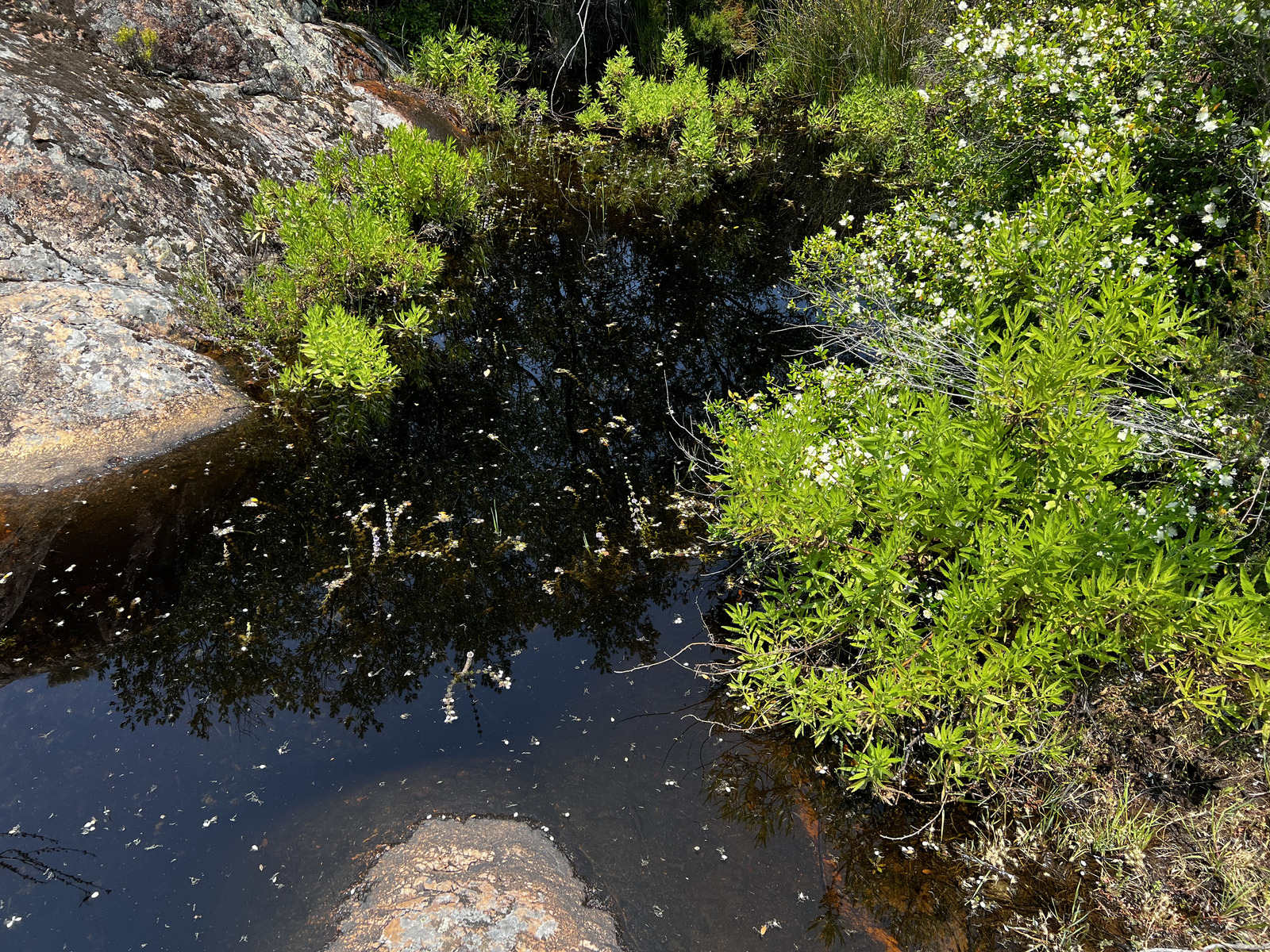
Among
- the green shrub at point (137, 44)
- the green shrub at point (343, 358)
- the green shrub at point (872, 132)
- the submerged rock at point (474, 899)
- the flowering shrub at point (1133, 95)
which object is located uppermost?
the green shrub at point (137, 44)

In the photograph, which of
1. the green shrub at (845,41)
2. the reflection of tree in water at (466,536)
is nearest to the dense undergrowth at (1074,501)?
the reflection of tree in water at (466,536)

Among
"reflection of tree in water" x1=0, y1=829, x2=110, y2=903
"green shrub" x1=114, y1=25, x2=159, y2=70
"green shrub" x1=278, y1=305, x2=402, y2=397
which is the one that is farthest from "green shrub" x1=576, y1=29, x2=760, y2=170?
"reflection of tree in water" x1=0, y1=829, x2=110, y2=903

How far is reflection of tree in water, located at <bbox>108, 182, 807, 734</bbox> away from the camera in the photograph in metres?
3.26

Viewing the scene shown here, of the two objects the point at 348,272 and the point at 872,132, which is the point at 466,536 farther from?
the point at 872,132

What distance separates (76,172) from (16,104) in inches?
25.4

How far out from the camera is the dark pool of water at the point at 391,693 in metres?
2.44

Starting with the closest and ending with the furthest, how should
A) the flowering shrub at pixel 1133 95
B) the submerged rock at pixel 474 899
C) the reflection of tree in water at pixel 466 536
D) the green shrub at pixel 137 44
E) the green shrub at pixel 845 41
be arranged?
1. the submerged rock at pixel 474 899
2. the flowering shrub at pixel 1133 95
3. the reflection of tree in water at pixel 466 536
4. the green shrub at pixel 137 44
5. the green shrub at pixel 845 41

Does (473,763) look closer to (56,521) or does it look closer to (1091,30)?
(56,521)

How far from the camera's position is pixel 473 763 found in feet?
9.43

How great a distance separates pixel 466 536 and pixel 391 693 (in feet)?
3.50

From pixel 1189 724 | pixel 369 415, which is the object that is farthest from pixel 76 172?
pixel 1189 724

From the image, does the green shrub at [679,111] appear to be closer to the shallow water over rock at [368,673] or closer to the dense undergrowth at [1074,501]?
the shallow water over rock at [368,673]

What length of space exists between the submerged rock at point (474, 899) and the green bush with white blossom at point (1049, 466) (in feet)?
3.44

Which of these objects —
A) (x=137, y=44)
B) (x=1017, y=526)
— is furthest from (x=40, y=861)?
(x=137, y=44)
